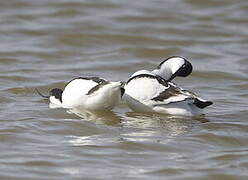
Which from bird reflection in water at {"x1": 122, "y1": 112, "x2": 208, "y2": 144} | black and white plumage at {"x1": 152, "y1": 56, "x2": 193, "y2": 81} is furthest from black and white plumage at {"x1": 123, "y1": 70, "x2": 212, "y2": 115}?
black and white plumage at {"x1": 152, "y1": 56, "x2": 193, "y2": 81}

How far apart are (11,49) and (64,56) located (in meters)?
0.77

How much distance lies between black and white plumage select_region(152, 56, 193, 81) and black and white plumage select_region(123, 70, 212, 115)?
46 centimetres

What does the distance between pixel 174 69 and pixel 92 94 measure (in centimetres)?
108

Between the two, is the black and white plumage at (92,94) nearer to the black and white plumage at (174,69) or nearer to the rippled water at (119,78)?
the rippled water at (119,78)

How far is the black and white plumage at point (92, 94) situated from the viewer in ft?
25.6

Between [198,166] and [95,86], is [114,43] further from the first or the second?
[198,166]

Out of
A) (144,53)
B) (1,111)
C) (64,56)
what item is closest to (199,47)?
(144,53)

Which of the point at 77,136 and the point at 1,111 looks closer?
the point at 77,136

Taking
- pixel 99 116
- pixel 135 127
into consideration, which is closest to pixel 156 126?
pixel 135 127

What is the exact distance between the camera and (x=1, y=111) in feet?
27.4

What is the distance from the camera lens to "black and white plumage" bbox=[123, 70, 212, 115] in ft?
25.7

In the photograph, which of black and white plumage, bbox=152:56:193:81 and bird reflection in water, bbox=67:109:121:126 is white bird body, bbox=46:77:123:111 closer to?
bird reflection in water, bbox=67:109:121:126

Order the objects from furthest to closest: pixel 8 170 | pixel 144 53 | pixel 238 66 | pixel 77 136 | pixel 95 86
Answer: pixel 144 53 < pixel 238 66 < pixel 95 86 < pixel 77 136 < pixel 8 170

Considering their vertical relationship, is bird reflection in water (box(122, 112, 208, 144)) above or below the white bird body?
below
